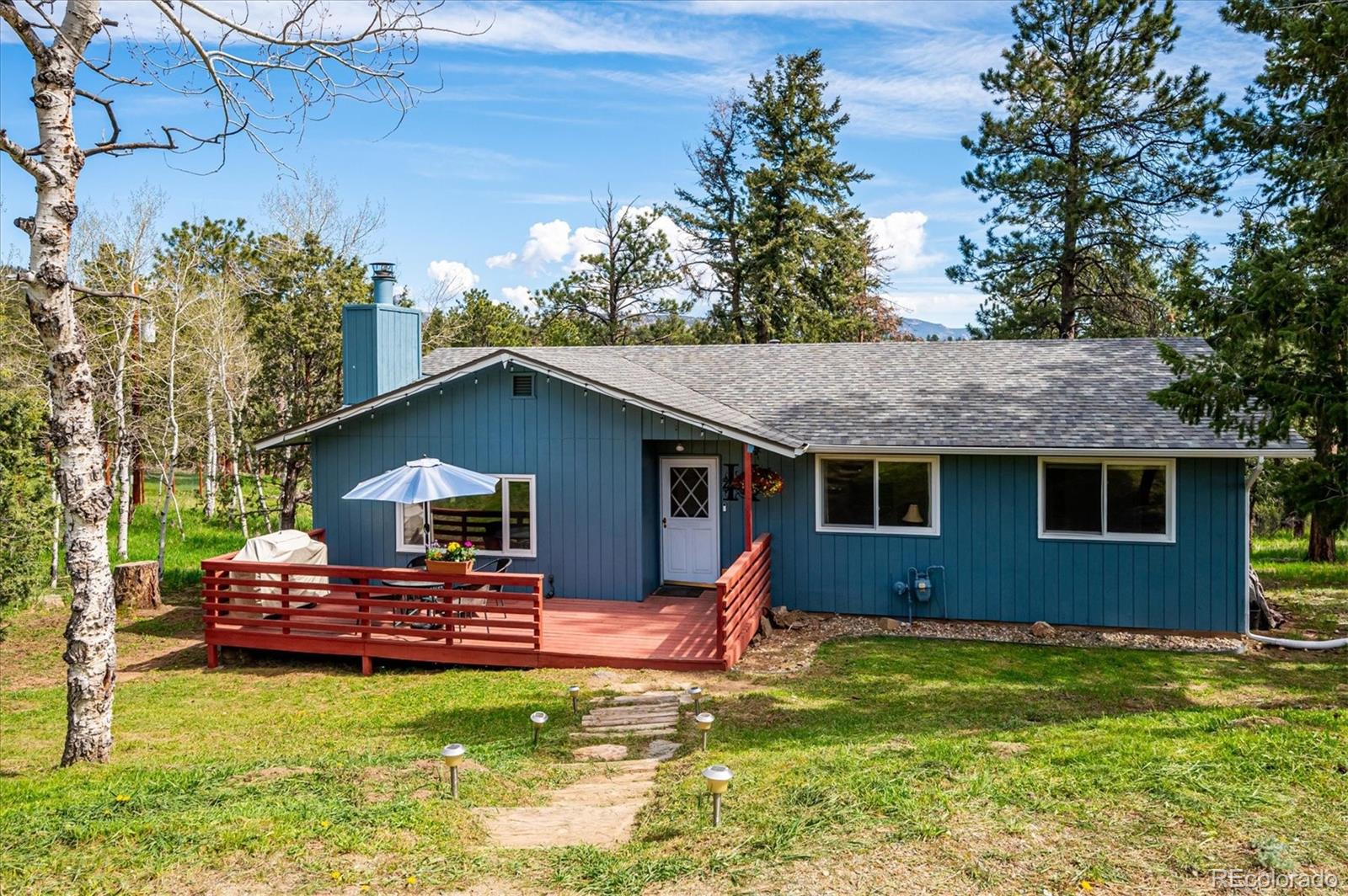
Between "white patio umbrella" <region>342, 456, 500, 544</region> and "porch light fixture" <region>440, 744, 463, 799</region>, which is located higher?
"white patio umbrella" <region>342, 456, 500, 544</region>

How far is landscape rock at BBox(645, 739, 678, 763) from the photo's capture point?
6609 mm

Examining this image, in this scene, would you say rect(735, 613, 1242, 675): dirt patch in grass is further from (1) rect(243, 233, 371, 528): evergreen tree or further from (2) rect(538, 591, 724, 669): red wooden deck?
(1) rect(243, 233, 371, 528): evergreen tree

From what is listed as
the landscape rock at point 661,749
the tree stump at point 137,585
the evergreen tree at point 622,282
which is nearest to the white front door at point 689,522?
the landscape rock at point 661,749

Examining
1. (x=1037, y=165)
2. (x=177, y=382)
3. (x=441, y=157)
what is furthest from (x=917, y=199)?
(x=177, y=382)

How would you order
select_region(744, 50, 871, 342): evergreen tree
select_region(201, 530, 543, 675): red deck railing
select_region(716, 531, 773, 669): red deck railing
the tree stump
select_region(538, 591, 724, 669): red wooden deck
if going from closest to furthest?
select_region(716, 531, 773, 669): red deck railing → select_region(538, 591, 724, 669): red wooden deck → select_region(201, 530, 543, 675): red deck railing → the tree stump → select_region(744, 50, 871, 342): evergreen tree

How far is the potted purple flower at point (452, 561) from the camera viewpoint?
31.6 ft

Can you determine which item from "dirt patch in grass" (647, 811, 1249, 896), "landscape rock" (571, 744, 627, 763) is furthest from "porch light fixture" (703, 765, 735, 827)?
"landscape rock" (571, 744, 627, 763)

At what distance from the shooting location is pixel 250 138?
667 centimetres

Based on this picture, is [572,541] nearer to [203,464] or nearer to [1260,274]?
[1260,274]

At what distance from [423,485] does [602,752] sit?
4348 mm

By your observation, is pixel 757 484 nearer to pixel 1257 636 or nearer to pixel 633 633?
pixel 633 633

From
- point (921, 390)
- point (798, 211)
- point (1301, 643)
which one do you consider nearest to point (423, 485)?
point (921, 390)

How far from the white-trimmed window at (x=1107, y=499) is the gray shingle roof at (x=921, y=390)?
1.46 ft

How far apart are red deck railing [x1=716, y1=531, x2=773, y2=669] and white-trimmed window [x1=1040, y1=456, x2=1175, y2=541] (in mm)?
3527
